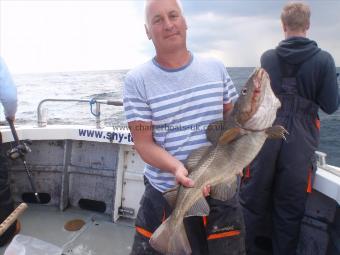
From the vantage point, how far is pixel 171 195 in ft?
7.63

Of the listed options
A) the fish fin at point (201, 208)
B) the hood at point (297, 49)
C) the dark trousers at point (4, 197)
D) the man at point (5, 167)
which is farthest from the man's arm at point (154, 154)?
the dark trousers at point (4, 197)

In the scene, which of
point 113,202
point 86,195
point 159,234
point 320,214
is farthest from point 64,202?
Answer: point 320,214

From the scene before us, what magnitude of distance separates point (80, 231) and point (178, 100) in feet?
10.2

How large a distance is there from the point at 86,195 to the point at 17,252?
73.4 inches

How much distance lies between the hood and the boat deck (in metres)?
3.05

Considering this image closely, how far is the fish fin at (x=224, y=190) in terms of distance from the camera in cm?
238

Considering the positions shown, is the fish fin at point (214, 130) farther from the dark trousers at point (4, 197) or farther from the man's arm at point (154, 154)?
the dark trousers at point (4, 197)

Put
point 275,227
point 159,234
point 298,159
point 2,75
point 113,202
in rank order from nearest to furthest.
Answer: point 159,234, point 298,159, point 275,227, point 2,75, point 113,202

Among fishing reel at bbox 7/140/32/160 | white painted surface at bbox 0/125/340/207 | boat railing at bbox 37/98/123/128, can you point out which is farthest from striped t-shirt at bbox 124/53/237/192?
fishing reel at bbox 7/140/32/160

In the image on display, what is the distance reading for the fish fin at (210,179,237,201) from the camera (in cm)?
238

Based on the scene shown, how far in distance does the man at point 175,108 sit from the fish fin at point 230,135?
179 millimetres

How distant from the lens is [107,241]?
14.6 ft

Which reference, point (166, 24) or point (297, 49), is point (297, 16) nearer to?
point (297, 49)

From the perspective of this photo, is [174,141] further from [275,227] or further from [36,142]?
[36,142]
